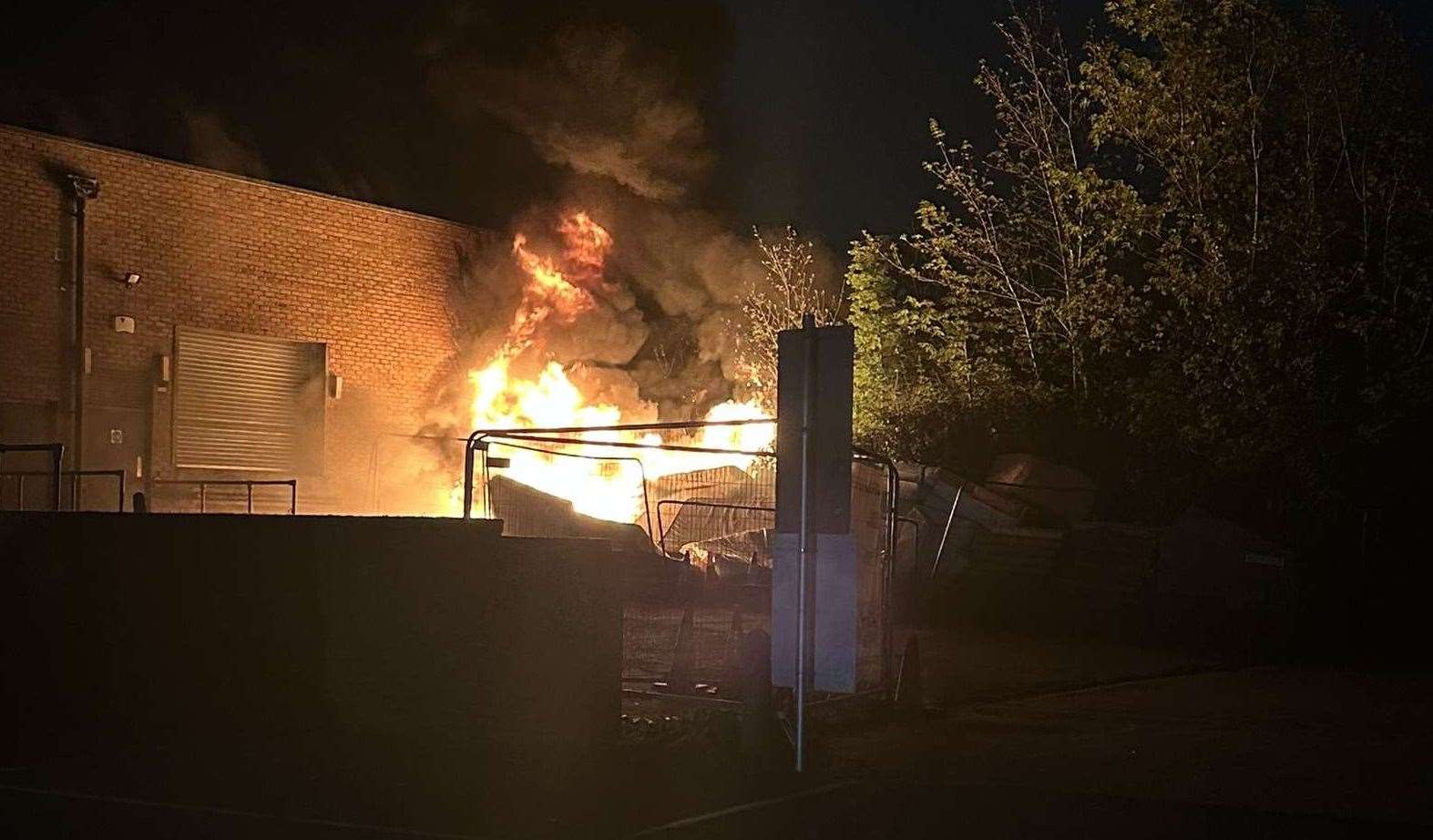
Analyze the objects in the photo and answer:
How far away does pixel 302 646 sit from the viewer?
1029cm

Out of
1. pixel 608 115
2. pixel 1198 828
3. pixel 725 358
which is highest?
pixel 608 115

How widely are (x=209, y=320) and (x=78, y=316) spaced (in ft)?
7.74

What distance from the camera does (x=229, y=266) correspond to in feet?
83.7

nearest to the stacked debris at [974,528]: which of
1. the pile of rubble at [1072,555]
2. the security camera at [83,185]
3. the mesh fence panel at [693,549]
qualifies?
the pile of rubble at [1072,555]

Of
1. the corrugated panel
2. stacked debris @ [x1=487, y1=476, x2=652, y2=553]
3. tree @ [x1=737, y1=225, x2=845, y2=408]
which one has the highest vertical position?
tree @ [x1=737, y1=225, x2=845, y2=408]

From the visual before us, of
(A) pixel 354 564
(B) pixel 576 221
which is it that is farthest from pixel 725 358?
(A) pixel 354 564

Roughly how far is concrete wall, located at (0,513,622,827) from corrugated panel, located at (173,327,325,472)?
14.9 m

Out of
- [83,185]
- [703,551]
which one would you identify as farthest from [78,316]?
[703,551]

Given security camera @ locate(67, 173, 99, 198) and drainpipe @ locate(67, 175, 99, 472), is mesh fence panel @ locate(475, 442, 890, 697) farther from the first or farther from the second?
security camera @ locate(67, 173, 99, 198)

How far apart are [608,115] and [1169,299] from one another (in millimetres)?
11373

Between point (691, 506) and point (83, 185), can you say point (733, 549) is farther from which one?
point (83, 185)

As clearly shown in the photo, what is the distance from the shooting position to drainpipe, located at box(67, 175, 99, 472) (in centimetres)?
2325

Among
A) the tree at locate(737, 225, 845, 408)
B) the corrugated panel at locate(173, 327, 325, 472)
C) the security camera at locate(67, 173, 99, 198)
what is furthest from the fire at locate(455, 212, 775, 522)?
the security camera at locate(67, 173, 99, 198)

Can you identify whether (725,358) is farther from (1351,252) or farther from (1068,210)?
(1351,252)
